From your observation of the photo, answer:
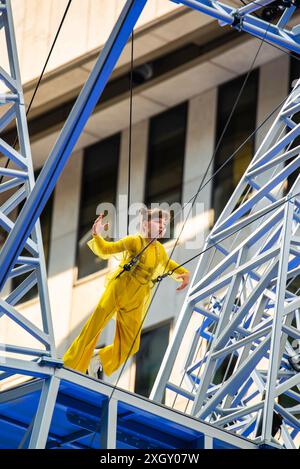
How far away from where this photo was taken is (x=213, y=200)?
3309 cm

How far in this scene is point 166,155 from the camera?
35.1 meters

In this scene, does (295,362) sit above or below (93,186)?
below

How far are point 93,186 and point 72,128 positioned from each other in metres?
20.8

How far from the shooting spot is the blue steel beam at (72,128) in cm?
1547

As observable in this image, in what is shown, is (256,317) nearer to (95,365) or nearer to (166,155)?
(95,365)

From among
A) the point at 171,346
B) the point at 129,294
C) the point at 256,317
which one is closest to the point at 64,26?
the point at 171,346

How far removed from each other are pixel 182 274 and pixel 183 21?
13389 millimetres

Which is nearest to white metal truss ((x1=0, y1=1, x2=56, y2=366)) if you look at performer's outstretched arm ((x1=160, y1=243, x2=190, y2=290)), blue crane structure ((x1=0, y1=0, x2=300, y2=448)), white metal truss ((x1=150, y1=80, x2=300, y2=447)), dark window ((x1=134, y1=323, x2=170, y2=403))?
blue crane structure ((x1=0, y1=0, x2=300, y2=448))

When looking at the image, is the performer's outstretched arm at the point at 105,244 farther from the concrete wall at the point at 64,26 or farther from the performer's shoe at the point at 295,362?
the concrete wall at the point at 64,26

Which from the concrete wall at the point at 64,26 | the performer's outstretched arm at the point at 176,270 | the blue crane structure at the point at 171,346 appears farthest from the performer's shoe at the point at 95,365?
the concrete wall at the point at 64,26

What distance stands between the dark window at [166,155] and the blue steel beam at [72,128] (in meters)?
17.9

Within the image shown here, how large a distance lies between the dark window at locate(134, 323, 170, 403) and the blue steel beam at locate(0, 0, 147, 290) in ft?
52.9

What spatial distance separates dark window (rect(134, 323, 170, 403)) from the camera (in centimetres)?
3231

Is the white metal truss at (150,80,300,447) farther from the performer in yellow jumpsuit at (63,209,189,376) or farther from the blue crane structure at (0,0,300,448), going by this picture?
the performer in yellow jumpsuit at (63,209,189,376)
